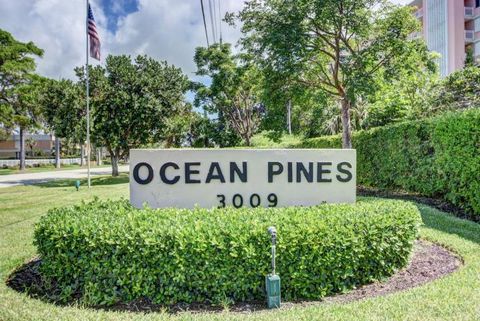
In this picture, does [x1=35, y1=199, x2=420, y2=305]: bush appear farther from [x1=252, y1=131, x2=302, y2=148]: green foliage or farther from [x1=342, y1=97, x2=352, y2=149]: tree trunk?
[x1=252, y1=131, x2=302, y2=148]: green foliage

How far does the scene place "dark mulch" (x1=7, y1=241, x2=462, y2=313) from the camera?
Result: 3733mm

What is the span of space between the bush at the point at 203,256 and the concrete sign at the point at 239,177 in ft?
3.85

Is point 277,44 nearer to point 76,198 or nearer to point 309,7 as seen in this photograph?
point 309,7

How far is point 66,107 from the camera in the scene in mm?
21406

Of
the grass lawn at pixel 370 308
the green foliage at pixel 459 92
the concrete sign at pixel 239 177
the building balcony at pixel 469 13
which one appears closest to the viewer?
the grass lawn at pixel 370 308

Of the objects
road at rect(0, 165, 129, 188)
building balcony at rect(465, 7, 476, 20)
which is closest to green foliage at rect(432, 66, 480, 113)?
road at rect(0, 165, 129, 188)

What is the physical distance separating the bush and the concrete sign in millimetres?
1175

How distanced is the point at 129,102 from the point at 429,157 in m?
16.6

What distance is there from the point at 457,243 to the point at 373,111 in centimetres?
1313

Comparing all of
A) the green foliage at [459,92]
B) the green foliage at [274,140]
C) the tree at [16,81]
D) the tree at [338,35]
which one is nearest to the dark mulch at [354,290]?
the tree at [338,35]

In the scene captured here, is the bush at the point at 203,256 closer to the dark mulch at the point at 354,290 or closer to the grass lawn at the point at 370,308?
the dark mulch at the point at 354,290

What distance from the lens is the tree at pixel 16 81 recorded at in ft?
101

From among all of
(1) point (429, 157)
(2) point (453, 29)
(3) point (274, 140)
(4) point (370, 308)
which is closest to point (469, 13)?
(2) point (453, 29)

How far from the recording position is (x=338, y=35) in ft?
42.2
